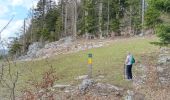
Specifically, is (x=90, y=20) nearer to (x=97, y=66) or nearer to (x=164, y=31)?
(x=97, y=66)

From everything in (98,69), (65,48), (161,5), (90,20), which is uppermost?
(161,5)

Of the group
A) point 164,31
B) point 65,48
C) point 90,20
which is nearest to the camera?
point 164,31

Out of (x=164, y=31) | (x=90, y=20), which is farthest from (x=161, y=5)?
(x=90, y=20)

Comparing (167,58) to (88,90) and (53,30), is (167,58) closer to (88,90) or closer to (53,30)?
(88,90)

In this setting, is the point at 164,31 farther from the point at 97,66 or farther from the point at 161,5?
the point at 97,66

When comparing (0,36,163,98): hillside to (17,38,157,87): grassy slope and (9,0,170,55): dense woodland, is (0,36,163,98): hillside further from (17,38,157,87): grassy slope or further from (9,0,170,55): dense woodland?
A: (9,0,170,55): dense woodland

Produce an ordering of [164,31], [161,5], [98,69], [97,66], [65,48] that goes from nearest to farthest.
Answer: [164,31], [161,5], [98,69], [97,66], [65,48]

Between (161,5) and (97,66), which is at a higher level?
(161,5)

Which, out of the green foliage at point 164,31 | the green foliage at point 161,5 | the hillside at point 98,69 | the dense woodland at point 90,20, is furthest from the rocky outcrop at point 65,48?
the green foliage at point 164,31

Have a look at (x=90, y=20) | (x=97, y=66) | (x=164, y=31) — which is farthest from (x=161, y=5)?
(x=90, y=20)

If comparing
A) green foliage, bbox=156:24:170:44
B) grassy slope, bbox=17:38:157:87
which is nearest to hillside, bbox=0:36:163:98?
grassy slope, bbox=17:38:157:87

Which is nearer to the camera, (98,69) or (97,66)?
(98,69)

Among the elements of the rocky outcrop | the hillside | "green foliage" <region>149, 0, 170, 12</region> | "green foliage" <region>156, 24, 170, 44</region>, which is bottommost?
the rocky outcrop

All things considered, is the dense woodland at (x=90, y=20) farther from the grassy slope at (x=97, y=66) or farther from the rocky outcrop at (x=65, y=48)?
the grassy slope at (x=97, y=66)
